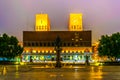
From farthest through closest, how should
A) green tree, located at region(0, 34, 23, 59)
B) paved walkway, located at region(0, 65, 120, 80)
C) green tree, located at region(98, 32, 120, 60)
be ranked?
1. green tree, located at region(0, 34, 23, 59)
2. green tree, located at region(98, 32, 120, 60)
3. paved walkway, located at region(0, 65, 120, 80)

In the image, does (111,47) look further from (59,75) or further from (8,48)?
(59,75)

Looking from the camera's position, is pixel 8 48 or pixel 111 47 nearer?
pixel 111 47

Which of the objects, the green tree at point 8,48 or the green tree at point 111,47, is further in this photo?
the green tree at point 8,48

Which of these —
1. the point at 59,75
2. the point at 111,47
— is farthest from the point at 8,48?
the point at 59,75

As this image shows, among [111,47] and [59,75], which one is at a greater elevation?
[111,47]

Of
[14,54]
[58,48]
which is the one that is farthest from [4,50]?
[58,48]

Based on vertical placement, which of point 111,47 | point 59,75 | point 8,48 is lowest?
point 59,75

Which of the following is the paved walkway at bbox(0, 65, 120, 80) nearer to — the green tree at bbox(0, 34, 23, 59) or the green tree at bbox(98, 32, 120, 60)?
the green tree at bbox(98, 32, 120, 60)

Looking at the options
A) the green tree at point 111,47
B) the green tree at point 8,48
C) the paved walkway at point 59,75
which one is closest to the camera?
the paved walkway at point 59,75

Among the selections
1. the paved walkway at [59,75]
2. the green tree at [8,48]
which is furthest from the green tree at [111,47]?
the paved walkway at [59,75]

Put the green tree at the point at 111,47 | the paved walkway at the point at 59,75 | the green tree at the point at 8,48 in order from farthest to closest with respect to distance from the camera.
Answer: the green tree at the point at 8,48 < the green tree at the point at 111,47 < the paved walkway at the point at 59,75

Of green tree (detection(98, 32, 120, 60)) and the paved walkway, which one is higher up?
green tree (detection(98, 32, 120, 60))

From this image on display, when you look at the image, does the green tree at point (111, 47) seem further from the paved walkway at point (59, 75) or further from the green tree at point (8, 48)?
the paved walkway at point (59, 75)

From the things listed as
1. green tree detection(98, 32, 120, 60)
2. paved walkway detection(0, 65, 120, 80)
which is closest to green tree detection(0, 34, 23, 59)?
green tree detection(98, 32, 120, 60)
